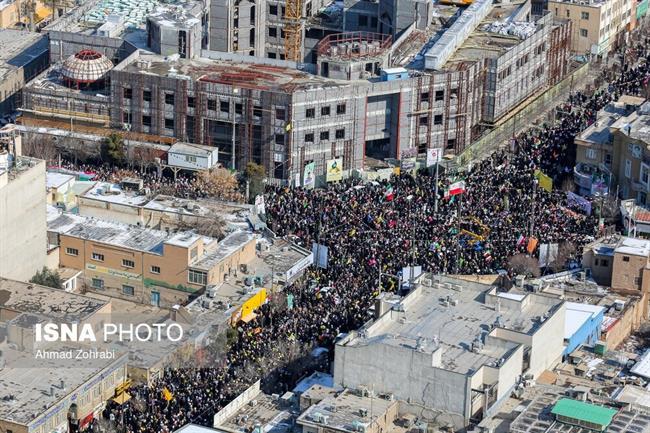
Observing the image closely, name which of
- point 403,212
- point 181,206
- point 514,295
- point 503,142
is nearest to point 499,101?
point 503,142

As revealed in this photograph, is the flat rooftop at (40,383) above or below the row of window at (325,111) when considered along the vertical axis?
below

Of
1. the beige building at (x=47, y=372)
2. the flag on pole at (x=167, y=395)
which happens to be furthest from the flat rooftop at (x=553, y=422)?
the beige building at (x=47, y=372)

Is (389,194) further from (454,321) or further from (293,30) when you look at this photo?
(454,321)

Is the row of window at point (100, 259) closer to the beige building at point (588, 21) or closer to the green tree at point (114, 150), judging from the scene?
the green tree at point (114, 150)

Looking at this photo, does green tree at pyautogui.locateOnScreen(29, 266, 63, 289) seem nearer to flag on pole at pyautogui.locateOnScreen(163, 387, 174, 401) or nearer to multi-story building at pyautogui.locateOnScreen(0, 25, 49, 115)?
flag on pole at pyautogui.locateOnScreen(163, 387, 174, 401)

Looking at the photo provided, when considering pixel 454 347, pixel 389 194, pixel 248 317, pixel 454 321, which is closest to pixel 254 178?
pixel 389 194

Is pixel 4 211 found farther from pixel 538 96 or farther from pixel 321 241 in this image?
pixel 538 96
